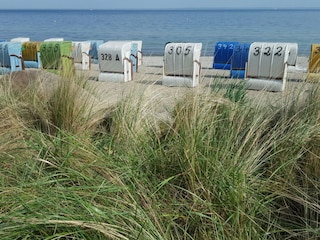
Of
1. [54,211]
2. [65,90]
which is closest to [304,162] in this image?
[54,211]

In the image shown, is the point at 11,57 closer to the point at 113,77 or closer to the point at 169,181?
the point at 113,77

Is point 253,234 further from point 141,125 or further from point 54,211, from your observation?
point 141,125

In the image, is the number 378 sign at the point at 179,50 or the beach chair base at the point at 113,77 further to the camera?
the beach chair base at the point at 113,77

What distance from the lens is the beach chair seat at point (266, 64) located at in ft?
31.6

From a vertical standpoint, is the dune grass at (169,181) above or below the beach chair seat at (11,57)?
above

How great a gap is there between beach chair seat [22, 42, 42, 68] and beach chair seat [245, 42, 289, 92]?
8596 millimetres

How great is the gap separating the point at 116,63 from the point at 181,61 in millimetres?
2328

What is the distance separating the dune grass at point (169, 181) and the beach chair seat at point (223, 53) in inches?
415

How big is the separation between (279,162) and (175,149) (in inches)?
29.7

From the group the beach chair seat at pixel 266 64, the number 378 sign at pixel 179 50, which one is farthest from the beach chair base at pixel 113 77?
the beach chair seat at pixel 266 64

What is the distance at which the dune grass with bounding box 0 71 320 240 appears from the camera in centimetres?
155

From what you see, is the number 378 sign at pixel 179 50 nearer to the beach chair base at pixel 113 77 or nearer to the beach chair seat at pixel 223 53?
the beach chair base at pixel 113 77

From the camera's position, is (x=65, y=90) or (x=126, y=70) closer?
(x=65, y=90)

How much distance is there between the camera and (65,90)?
11.2ft
